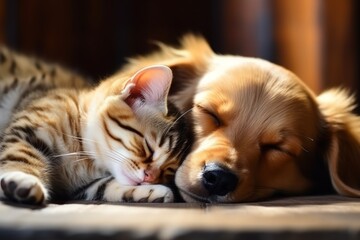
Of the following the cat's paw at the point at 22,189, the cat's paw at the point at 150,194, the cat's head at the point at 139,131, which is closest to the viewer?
the cat's paw at the point at 22,189

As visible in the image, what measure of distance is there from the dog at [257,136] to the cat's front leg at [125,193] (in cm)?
7

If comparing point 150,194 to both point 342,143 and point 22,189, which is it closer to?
point 22,189

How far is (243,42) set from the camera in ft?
9.70

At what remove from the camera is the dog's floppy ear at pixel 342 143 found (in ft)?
5.82

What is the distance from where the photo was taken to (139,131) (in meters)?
1.62

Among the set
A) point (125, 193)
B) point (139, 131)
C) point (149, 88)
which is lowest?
point (125, 193)

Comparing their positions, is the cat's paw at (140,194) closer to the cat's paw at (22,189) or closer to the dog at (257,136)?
the dog at (257,136)

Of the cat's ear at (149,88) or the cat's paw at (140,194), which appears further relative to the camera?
the cat's ear at (149,88)

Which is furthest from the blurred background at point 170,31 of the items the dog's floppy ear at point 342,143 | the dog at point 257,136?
the dog at point 257,136

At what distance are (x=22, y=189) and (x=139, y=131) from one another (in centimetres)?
44

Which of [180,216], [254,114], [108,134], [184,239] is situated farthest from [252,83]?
[184,239]

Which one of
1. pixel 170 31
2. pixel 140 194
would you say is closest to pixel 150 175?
pixel 140 194

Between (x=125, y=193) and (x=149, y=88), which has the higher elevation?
(x=149, y=88)

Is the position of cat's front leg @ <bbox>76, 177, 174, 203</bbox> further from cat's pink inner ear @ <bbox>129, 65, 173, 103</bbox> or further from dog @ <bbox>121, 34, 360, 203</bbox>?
cat's pink inner ear @ <bbox>129, 65, 173, 103</bbox>
